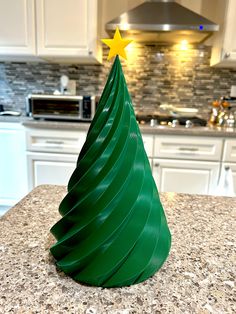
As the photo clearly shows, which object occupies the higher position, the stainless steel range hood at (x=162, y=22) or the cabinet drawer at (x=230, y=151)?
the stainless steel range hood at (x=162, y=22)

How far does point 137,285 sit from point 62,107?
1.76 meters

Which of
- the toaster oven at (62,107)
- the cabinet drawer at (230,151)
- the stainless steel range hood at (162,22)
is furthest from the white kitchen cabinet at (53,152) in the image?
the cabinet drawer at (230,151)

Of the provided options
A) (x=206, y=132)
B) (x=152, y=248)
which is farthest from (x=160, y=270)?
(x=206, y=132)

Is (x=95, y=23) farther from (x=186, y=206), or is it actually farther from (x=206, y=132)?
(x=186, y=206)

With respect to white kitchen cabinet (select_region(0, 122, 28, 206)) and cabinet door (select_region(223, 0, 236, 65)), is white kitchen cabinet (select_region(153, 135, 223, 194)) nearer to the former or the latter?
cabinet door (select_region(223, 0, 236, 65))

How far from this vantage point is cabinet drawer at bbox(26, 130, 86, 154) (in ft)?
6.25

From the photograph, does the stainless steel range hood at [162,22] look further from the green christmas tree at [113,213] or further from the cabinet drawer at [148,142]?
the green christmas tree at [113,213]

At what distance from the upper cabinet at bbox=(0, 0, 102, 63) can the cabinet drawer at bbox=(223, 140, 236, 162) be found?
1.18 meters

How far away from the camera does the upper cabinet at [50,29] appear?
189cm

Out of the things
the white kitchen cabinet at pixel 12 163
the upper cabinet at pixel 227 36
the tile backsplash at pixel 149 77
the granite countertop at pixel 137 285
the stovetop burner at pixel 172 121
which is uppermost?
the upper cabinet at pixel 227 36

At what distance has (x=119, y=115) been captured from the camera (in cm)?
39

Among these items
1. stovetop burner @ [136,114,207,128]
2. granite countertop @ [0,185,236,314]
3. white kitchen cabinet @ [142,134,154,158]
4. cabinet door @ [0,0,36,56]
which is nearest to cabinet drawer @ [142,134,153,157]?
white kitchen cabinet @ [142,134,154,158]

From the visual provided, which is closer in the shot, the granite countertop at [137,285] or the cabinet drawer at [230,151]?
the granite countertop at [137,285]

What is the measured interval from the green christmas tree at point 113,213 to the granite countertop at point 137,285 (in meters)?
0.02
